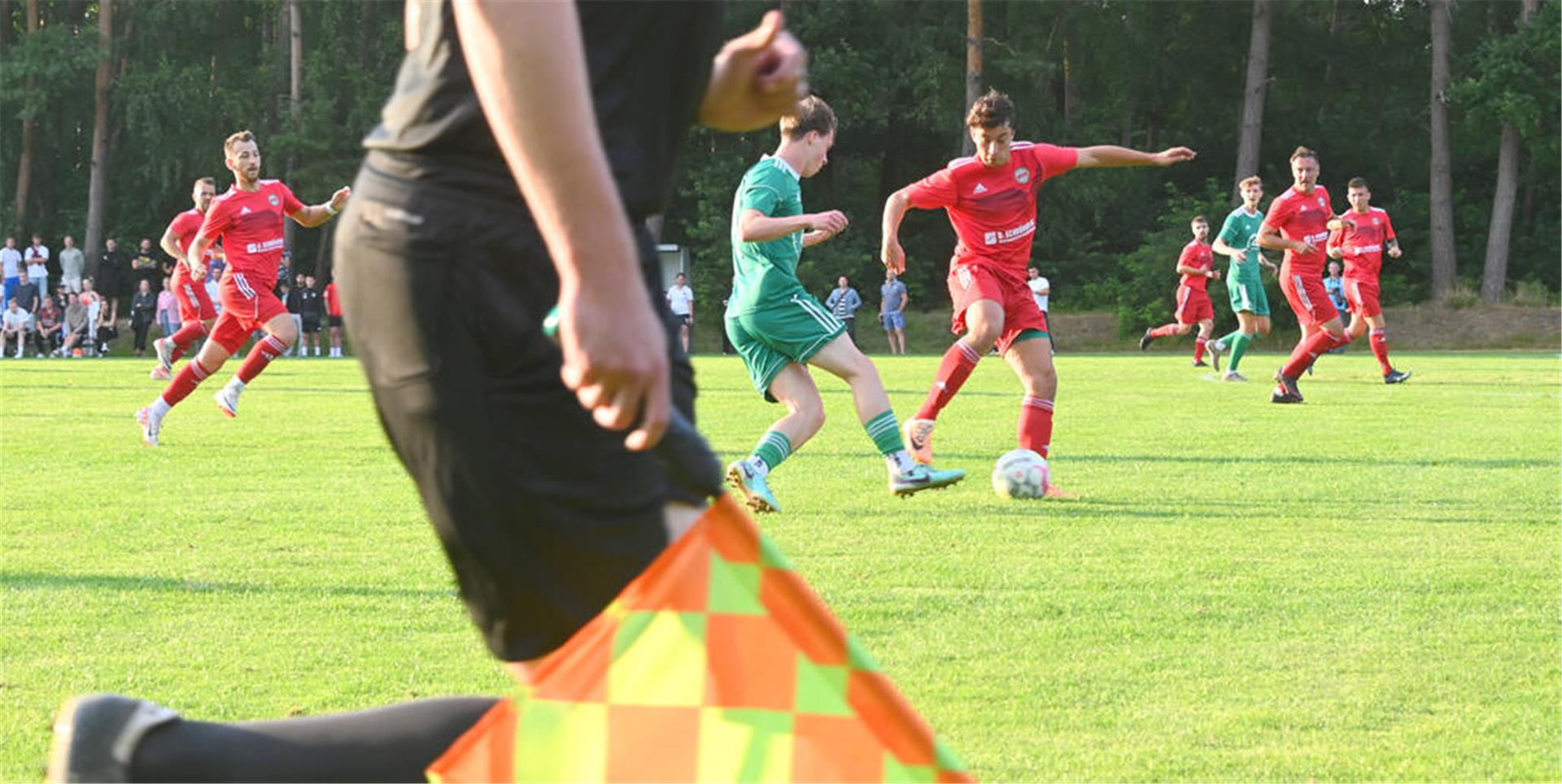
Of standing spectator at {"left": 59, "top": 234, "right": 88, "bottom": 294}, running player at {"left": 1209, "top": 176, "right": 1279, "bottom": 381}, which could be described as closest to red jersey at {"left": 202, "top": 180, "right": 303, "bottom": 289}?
running player at {"left": 1209, "top": 176, "right": 1279, "bottom": 381}

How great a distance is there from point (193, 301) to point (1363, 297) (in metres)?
13.4

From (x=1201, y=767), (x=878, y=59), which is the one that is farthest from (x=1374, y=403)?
(x=878, y=59)

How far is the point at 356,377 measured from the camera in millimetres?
24656

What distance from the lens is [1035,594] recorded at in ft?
21.8

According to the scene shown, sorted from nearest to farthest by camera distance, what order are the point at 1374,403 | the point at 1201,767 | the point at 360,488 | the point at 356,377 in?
the point at 1201,767 < the point at 360,488 < the point at 1374,403 < the point at 356,377

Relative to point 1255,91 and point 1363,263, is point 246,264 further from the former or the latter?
point 1255,91

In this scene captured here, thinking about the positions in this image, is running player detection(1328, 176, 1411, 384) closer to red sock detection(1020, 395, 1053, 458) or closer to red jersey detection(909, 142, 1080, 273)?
red jersey detection(909, 142, 1080, 273)

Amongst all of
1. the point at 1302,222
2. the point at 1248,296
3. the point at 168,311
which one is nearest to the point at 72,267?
the point at 168,311

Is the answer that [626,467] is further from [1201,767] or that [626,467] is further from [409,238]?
[1201,767]

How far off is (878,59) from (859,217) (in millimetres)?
4906

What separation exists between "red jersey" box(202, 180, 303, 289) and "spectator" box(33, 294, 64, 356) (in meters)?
23.9

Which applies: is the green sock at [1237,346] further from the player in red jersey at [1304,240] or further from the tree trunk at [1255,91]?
the tree trunk at [1255,91]

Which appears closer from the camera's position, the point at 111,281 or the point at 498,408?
the point at 498,408

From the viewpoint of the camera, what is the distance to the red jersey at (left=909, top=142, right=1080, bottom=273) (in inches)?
435
